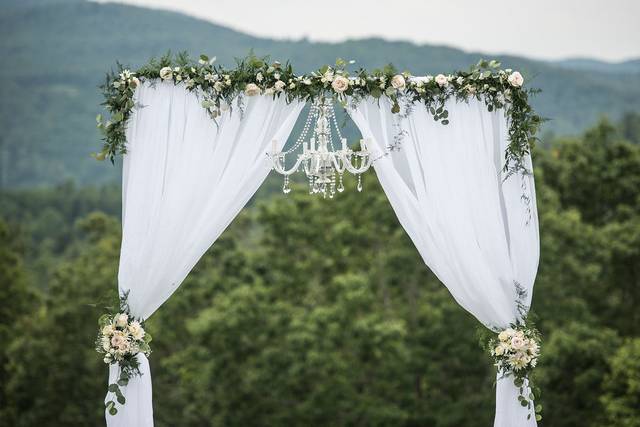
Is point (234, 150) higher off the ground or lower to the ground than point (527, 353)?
higher

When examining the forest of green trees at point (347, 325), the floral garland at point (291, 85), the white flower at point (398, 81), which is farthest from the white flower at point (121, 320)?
the forest of green trees at point (347, 325)

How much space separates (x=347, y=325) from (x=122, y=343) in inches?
308

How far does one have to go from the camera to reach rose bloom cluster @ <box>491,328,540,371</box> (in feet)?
13.3

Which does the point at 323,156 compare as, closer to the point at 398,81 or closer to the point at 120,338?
the point at 398,81

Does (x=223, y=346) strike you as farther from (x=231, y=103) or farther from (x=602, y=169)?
(x=231, y=103)

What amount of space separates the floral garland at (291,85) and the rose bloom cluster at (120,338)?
816 millimetres

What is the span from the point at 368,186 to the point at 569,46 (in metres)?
19.5

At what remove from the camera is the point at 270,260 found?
12.8 m

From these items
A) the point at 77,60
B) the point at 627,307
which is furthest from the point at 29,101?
the point at 627,307

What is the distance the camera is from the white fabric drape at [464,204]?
4.14m

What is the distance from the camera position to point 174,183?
13.3 ft

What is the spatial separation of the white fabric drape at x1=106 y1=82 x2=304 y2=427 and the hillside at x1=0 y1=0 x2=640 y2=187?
22.1 metres

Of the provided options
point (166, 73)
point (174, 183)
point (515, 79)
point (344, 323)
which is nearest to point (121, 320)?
point (174, 183)

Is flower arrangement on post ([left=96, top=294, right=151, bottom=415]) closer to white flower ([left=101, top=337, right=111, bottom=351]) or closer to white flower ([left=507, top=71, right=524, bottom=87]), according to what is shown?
white flower ([left=101, top=337, right=111, bottom=351])
